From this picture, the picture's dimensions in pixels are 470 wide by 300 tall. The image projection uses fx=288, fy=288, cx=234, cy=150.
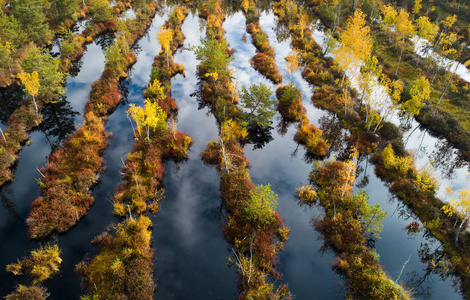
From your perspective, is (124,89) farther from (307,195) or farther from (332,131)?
(307,195)

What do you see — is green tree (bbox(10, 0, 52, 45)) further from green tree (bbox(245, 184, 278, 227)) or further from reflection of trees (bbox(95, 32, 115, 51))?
green tree (bbox(245, 184, 278, 227))

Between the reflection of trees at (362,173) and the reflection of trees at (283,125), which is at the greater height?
the reflection of trees at (283,125)

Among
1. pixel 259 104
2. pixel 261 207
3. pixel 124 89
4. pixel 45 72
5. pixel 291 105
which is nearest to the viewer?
pixel 261 207

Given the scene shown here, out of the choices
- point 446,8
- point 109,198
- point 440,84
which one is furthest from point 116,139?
point 446,8

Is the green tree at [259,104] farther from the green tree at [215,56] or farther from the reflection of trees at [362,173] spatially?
the reflection of trees at [362,173]

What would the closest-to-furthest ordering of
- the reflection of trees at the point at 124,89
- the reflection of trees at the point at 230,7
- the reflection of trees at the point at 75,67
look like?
the reflection of trees at the point at 124,89, the reflection of trees at the point at 75,67, the reflection of trees at the point at 230,7

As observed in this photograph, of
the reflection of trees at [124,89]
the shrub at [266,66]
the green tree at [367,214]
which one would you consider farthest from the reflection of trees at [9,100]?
the green tree at [367,214]

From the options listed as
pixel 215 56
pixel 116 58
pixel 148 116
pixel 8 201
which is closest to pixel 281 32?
pixel 215 56
